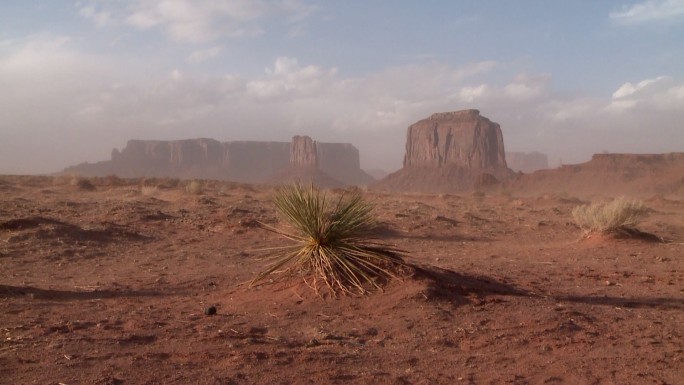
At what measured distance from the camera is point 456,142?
318 feet

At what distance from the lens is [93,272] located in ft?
35.8

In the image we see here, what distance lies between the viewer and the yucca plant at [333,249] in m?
8.11

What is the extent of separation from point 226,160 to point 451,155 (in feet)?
168

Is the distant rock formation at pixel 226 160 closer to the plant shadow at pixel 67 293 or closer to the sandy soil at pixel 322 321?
the sandy soil at pixel 322 321

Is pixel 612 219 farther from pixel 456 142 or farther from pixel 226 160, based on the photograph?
pixel 226 160

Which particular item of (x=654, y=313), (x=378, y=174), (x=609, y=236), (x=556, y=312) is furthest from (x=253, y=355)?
(x=378, y=174)

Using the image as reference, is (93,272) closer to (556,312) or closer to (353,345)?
(353,345)

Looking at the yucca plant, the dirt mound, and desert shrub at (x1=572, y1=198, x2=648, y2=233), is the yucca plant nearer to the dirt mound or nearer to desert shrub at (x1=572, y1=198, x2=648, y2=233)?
desert shrub at (x1=572, y1=198, x2=648, y2=233)

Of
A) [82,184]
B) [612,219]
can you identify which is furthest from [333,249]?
[82,184]

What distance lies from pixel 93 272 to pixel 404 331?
23.1 feet

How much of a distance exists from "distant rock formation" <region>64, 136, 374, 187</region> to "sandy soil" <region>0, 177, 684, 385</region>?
9744cm

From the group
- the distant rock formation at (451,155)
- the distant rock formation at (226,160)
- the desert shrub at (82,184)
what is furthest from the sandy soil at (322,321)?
the distant rock formation at (226,160)

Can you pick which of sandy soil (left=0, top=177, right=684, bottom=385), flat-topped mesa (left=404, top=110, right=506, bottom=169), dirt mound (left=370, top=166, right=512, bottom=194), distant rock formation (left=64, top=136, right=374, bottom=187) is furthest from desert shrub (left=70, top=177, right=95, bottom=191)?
distant rock formation (left=64, top=136, right=374, bottom=187)

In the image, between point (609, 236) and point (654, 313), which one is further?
point (609, 236)
